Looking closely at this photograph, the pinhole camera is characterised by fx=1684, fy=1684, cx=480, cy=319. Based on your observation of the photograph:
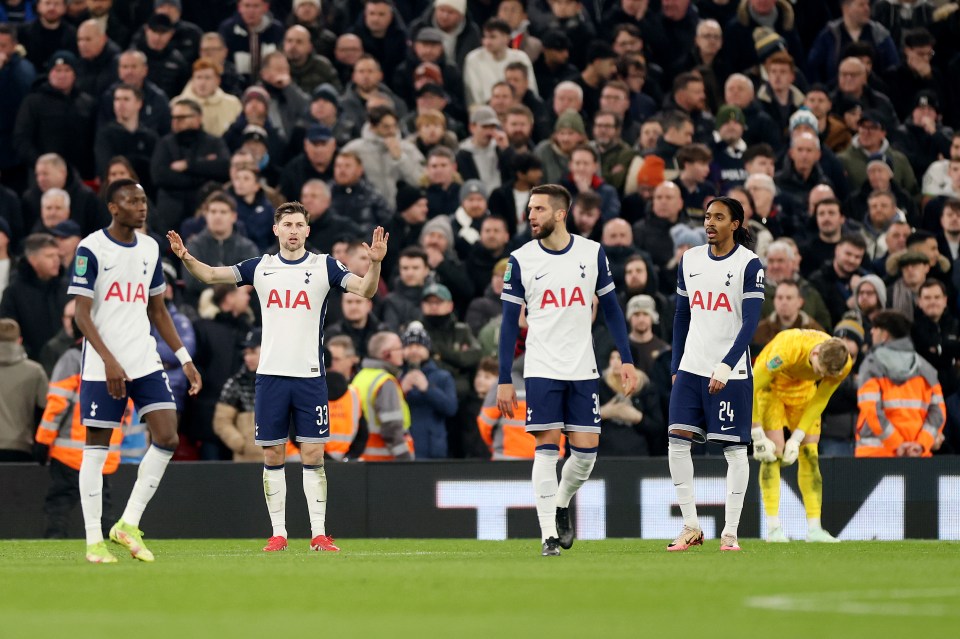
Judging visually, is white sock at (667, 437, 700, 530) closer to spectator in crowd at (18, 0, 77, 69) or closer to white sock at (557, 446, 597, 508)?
white sock at (557, 446, 597, 508)

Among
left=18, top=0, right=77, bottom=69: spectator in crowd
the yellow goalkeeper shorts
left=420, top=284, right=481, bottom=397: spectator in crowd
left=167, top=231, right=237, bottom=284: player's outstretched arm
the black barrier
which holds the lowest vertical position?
the black barrier

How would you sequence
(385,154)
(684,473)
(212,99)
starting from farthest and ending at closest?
1. (212,99)
2. (385,154)
3. (684,473)

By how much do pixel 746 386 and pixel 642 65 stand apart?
964 centimetres

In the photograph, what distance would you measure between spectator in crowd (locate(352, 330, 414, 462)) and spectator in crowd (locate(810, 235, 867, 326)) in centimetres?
445

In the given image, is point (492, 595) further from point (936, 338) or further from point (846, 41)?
point (846, 41)

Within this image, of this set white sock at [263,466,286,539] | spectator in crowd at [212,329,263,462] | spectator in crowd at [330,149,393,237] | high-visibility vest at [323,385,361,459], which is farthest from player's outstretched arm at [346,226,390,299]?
spectator in crowd at [330,149,393,237]

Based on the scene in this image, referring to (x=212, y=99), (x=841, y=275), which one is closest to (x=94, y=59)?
(x=212, y=99)

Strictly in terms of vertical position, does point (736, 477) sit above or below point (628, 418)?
below

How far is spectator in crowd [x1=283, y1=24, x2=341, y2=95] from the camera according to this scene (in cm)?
2014

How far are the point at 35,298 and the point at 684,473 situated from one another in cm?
759

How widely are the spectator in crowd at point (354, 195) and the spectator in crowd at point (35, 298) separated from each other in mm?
3219

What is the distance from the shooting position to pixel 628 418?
Result: 51.4ft

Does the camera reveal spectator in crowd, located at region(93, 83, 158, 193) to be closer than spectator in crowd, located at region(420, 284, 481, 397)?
No

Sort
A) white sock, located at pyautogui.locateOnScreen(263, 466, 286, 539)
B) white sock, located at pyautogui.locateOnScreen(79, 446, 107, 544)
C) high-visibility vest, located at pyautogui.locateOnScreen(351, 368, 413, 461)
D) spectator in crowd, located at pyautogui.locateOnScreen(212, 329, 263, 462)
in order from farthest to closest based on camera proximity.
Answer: spectator in crowd, located at pyautogui.locateOnScreen(212, 329, 263, 462), high-visibility vest, located at pyautogui.locateOnScreen(351, 368, 413, 461), white sock, located at pyautogui.locateOnScreen(263, 466, 286, 539), white sock, located at pyautogui.locateOnScreen(79, 446, 107, 544)
